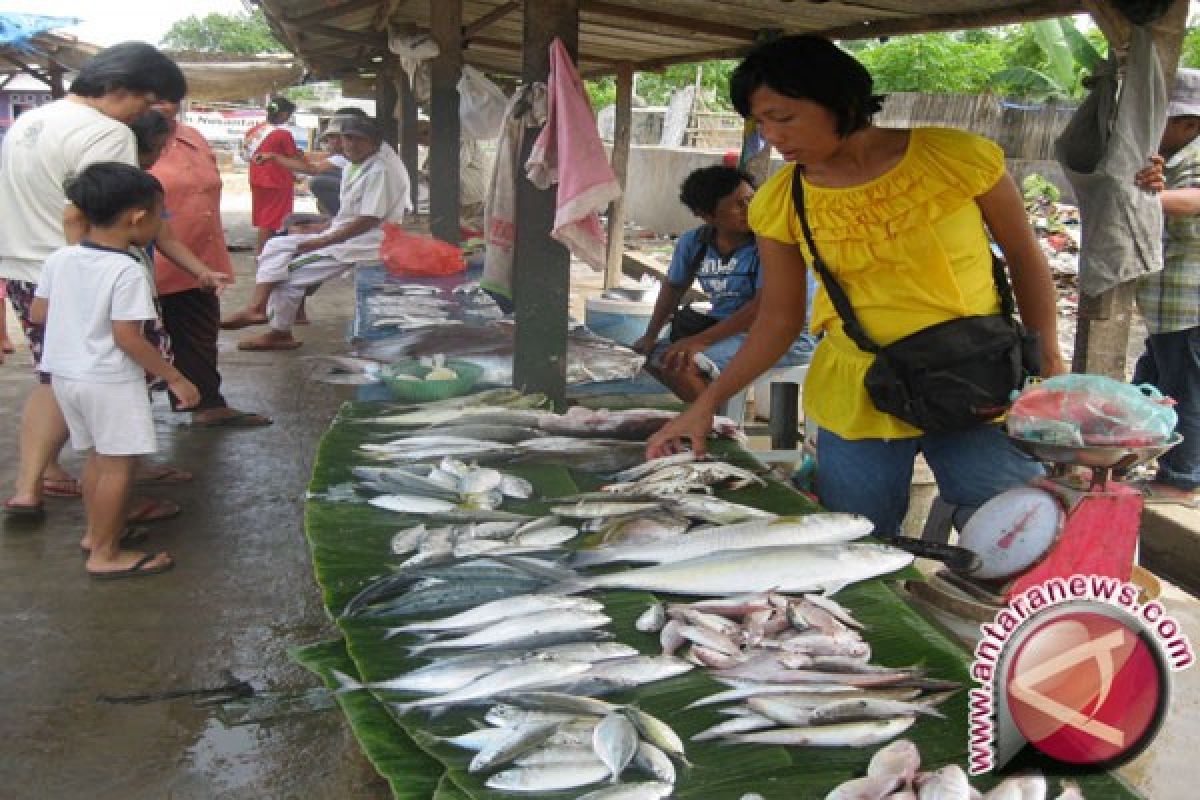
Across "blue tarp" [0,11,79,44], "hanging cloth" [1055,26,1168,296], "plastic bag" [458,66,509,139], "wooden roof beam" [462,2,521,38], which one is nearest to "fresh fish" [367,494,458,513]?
"hanging cloth" [1055,26,1168,296]

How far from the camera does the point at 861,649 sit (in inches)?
86.5

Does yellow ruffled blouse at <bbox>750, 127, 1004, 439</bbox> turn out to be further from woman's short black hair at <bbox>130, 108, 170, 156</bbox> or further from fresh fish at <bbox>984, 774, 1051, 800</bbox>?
woman's short black hair at <bbox>130, 108, 170, 156</bbox>

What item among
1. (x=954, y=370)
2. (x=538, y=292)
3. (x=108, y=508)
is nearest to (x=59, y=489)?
(x=108, y=508)

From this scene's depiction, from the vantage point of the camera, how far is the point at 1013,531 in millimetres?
2516

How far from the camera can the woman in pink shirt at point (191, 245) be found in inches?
220

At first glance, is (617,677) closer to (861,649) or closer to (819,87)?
(861,649)

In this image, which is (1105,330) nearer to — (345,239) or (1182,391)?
(1182,391)

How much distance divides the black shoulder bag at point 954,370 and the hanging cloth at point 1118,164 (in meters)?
1.62

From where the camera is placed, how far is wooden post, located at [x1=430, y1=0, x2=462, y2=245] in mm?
8281

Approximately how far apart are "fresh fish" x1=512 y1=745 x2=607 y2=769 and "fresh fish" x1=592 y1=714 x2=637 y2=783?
15mm

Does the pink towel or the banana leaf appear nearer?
the banana leaf

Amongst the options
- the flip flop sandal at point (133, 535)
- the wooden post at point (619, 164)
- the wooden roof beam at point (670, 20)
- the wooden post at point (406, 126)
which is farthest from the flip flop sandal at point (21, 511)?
the wooden post at point (406, 126)

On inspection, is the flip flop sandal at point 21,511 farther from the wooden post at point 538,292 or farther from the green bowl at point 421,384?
the wooden post at point 538,292

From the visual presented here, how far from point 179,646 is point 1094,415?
3015 mm
